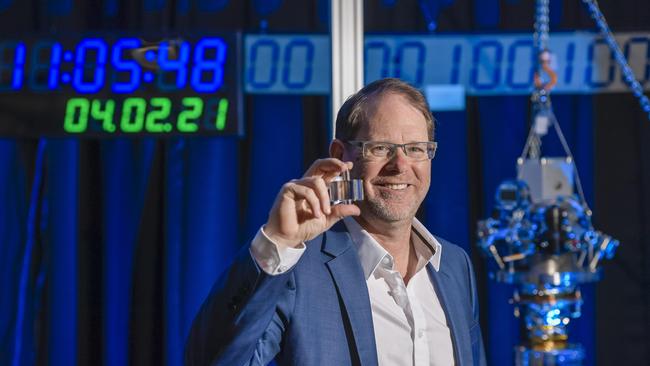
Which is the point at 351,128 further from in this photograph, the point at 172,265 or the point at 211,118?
the point at 172,265

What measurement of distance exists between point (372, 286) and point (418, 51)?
81.7 inches

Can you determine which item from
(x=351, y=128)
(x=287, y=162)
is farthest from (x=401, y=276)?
(x=287, y=162)

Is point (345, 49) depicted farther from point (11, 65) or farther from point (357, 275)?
point (11, 65)

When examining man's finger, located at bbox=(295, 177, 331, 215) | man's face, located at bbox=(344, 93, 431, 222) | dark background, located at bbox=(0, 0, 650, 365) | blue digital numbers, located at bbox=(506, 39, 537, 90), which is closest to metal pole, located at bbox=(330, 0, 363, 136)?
man's face, located at bbox=(344, 93, 431, 222)

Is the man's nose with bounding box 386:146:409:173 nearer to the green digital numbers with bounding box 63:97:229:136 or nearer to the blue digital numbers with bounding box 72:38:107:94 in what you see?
the green digital numbers with bounding box 63:97:229:136

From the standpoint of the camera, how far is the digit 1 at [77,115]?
301 centimetres

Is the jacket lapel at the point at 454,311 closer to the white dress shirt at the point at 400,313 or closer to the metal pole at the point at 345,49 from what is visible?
the white dress shirt at the point at 400,313

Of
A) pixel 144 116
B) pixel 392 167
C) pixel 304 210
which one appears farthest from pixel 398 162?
pixel 144 116

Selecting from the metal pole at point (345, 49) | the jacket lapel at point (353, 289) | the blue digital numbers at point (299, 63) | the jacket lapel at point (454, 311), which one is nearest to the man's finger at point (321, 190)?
the jacket lapel at point (353, 289)

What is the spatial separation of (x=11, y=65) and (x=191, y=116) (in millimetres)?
617

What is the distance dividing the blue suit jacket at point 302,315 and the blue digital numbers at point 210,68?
137cm

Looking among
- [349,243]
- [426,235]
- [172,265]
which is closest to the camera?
[349,243]

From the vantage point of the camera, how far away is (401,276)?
1755 millimetres

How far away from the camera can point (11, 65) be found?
307cm
